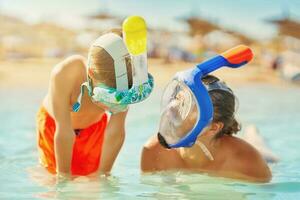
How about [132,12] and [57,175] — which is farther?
[132,12]

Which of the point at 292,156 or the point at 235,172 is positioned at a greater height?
the point at 235,172

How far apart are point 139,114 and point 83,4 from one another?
14.9 meters

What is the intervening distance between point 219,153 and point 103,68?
1.09 metres

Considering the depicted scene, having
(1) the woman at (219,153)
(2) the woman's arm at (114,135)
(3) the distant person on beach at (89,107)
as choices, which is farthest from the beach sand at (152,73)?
(2) the woman's arm at (114,135)

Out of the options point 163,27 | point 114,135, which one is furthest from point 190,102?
point 163,27

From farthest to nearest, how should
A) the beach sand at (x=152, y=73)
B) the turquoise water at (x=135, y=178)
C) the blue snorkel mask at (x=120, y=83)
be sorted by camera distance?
the beach sand at (x=152, y=73) < the turquoise water at (x=135, y=178) < the blue snorkel mask at (x=120, y=83)

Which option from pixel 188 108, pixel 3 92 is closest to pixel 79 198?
pixel 188 108

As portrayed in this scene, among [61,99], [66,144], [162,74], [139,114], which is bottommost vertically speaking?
[162,74]

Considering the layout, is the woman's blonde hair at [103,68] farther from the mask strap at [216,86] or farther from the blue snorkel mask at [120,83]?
the mask strap at [216,86]

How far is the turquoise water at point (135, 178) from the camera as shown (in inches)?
138

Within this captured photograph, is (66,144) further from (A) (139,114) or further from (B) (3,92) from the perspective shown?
(B) (3,92)

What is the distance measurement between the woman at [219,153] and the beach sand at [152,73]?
41.0 ft

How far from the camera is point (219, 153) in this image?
154 inches

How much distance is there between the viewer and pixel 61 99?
3.64 m
